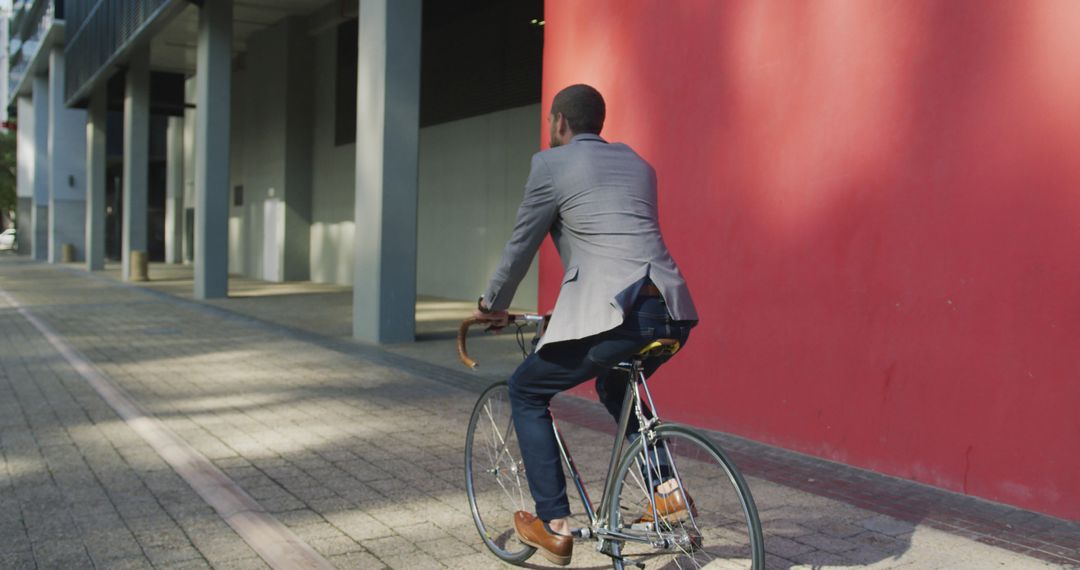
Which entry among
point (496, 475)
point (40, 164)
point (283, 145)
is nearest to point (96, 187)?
point (283, 145)

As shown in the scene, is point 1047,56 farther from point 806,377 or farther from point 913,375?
point 806,377

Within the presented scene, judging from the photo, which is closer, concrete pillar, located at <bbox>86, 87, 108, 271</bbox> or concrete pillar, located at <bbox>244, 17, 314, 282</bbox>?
concrete pillar, located at <bbox>244, 17, 314, 282</bbox>

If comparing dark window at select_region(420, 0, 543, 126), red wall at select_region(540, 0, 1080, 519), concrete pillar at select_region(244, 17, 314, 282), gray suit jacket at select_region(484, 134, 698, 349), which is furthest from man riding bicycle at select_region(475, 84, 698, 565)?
concrete pillar at select_region(244, 17, 314, 282)

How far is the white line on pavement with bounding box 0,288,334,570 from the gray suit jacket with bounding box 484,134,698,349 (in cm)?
156

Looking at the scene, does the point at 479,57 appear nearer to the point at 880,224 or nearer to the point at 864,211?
the point at 864,211

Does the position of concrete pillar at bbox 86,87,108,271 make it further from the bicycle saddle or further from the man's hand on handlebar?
the bicycle saddle

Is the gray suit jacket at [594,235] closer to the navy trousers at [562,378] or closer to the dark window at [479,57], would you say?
the navy trousers at [562,378]

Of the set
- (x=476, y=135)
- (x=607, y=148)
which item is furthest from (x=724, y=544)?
(x=476, y=135)

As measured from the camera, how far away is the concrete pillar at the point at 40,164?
44.3 meters

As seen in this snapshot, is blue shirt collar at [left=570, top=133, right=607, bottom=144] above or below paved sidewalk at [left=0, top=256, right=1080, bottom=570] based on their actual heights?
above

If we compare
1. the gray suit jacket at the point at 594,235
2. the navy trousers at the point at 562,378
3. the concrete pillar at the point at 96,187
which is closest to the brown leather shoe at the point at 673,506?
the navy trousers at the point at 562,378

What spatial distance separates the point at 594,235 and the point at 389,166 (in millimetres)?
9004

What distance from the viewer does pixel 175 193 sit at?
134 feet

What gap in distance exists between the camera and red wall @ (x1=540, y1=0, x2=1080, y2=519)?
184 inches
